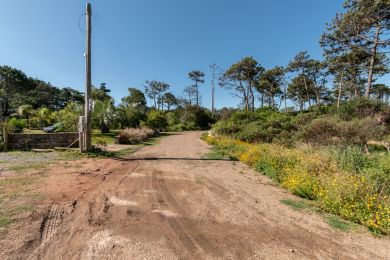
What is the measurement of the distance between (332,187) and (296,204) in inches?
32.4

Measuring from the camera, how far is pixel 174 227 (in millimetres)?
3625

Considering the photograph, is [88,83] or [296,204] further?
[88,83]

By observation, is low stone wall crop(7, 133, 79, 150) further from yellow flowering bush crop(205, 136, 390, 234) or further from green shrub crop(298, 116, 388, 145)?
green shrub crop(298, 116, 388, 145)

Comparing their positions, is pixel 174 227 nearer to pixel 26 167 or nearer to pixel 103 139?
pixel 26 167

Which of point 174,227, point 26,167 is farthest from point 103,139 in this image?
point 174,227

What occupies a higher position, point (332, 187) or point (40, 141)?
point (40, 141)

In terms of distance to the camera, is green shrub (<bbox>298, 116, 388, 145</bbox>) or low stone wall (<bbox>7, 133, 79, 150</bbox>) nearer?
low stone wall (<bbox>7, 133, 79, 150</bbox>)

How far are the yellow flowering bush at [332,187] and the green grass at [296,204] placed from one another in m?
0.35

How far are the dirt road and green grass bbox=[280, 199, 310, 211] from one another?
21cm

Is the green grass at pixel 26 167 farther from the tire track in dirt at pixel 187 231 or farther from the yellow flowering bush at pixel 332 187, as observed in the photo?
A: the yellow flowering bush at pixel 332 187

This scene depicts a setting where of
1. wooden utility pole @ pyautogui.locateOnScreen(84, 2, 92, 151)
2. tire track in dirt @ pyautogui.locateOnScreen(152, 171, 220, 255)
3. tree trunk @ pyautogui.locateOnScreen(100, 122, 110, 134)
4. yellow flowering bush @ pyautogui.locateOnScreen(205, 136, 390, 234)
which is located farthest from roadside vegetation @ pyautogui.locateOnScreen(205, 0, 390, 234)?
Result: tree trunk @ pyautogui.locateOnScreen(100, 122, 110, 134)

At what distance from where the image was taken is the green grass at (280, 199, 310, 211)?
4.77 metres

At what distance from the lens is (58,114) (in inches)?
878

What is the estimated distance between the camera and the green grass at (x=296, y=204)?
4.77 metres
